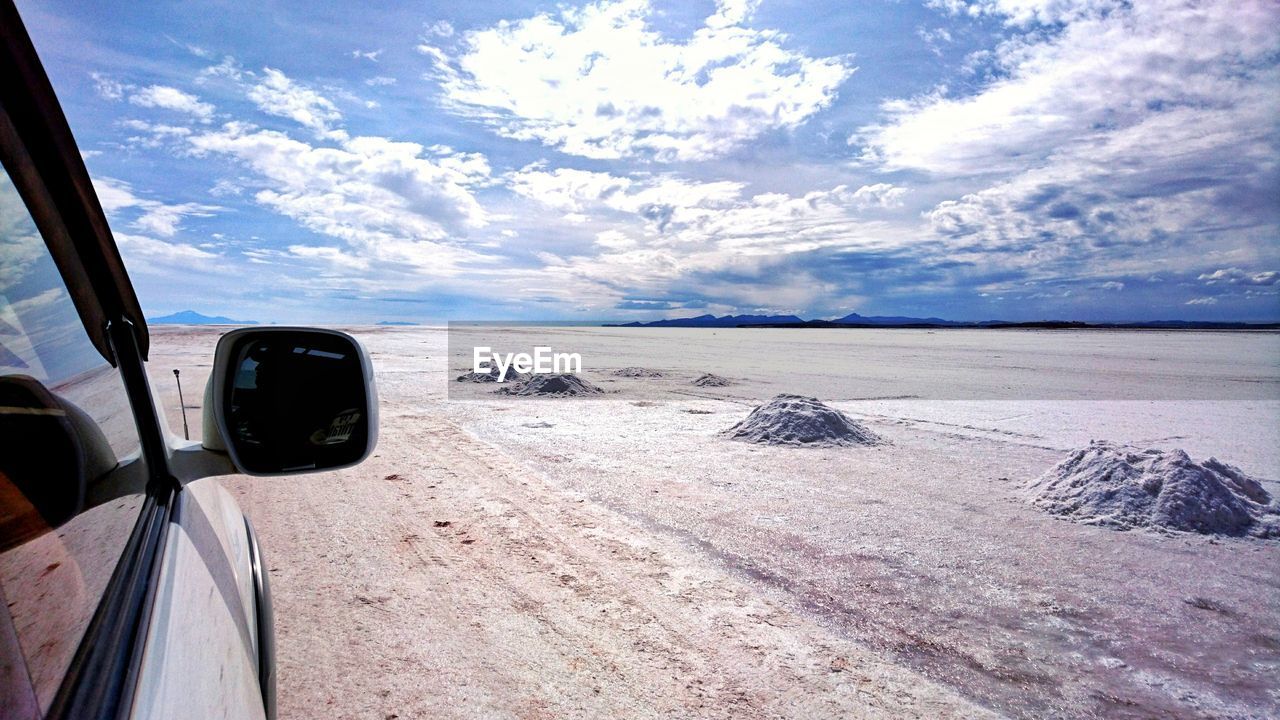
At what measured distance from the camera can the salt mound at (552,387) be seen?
41.2 ft

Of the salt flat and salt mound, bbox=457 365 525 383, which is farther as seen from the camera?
salt mound, bbox=457 365 525 383

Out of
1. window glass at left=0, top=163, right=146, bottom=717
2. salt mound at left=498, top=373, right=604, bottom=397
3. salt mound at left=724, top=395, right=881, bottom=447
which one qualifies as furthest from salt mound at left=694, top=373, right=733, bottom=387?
window glass at left=0, top=163, right=146, bottom=717

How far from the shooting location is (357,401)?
182cm

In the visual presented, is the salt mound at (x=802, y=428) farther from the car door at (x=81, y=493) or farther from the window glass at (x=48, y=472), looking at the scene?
the window glass at (x=48, y=472)

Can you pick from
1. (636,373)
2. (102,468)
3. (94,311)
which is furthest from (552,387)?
(102,468)

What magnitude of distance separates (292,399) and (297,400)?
12 mm

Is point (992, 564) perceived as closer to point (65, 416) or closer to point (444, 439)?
point (65, 416)

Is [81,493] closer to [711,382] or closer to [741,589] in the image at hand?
[741,589]

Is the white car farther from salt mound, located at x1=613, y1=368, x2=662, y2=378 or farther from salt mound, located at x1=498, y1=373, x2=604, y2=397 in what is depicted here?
salt mound, located at x1=613, y1=368, x2=662, y2=378

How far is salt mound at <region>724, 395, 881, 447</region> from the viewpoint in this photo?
791cm

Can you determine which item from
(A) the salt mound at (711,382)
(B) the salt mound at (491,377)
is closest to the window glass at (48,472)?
(B) the salt mound at (491,377)

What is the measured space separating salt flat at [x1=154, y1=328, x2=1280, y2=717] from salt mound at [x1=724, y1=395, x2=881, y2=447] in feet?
1.20

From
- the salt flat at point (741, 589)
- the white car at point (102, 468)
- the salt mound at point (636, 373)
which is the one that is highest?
the white car at point (102, 468)

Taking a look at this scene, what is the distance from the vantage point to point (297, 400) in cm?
A: 174
